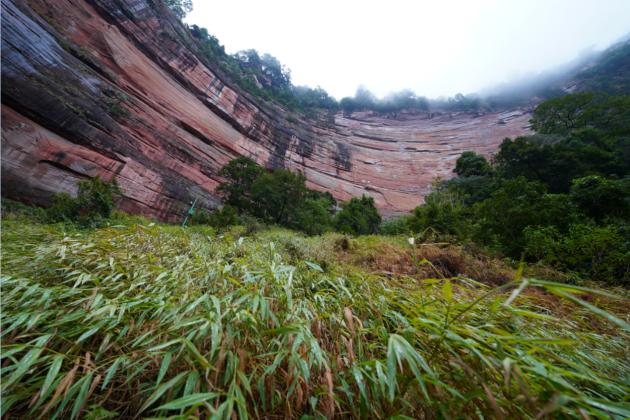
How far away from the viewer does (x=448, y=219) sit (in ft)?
20.3

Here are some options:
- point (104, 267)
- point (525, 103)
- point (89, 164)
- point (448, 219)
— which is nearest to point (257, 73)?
point (89, 164)

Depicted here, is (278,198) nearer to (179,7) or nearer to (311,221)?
(311,221)

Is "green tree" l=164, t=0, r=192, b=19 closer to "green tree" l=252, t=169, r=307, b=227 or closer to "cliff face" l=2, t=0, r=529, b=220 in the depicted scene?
"cliff face" l=2, t=0, r=529, b=220

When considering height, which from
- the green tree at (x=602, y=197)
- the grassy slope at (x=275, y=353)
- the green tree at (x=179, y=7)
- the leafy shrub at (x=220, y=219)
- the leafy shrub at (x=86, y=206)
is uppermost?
the green tree at (x=179, y=7)

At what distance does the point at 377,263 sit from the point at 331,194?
15.4 metres

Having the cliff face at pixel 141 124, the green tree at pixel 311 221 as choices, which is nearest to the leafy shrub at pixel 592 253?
the green tree at pixel 311 221

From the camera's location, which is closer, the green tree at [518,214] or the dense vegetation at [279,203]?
the green tree at [518,214]

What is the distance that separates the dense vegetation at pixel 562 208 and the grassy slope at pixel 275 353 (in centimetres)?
44

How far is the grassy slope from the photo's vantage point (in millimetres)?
657

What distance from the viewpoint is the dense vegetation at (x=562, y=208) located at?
11.3 feet

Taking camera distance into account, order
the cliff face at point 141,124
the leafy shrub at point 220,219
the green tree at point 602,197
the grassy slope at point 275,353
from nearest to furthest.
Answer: the grassy slope at point 275,353 < the green tree at point 602,197 < the cliff face at point 141,124 < the leafy shrub at point 220,219

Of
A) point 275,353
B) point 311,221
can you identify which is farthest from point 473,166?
point 275,353

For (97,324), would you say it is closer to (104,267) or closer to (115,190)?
(104,267)

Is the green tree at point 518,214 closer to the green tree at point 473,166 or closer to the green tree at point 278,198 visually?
the green tree at point 278,198
